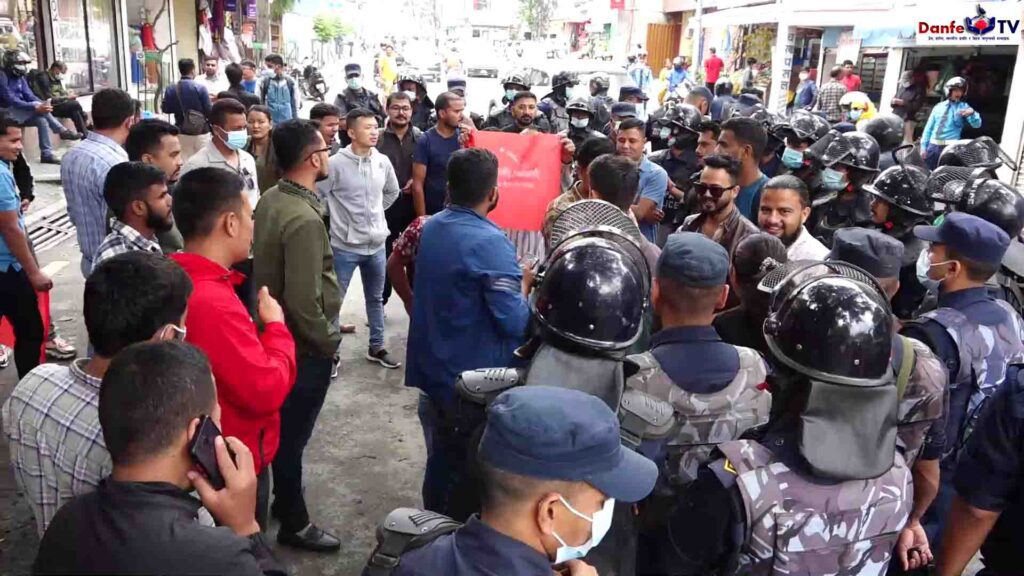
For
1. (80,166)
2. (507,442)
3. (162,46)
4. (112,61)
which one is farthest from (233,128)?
(162,46)

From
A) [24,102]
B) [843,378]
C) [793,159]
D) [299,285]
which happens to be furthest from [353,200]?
[24,102]

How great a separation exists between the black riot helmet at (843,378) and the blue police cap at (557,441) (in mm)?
529

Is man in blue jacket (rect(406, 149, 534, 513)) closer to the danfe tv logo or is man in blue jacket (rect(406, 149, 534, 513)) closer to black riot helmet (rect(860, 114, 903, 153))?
black riot helmet (rect(860, 114, 903, 153))

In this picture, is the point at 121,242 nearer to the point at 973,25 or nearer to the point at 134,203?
the point at 134,203

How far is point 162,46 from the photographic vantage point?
56.1ft

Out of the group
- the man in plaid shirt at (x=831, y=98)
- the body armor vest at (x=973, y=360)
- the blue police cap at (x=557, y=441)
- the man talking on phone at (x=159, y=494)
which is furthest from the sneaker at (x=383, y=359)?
the man in plaid shirt at (x=831, y=98)

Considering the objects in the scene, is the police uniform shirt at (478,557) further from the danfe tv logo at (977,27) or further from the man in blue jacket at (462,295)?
the danfe tv logo at (977,27)

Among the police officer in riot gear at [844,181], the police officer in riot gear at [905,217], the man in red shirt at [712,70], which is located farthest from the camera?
the man in red shirt at [712,70]

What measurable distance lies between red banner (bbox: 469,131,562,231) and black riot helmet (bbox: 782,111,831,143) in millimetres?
2068

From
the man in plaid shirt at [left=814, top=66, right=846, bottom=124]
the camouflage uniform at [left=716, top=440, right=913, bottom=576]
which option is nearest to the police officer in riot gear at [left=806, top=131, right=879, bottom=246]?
the camouflage uniform at [left=716, top=440, right=913, bottom=576]

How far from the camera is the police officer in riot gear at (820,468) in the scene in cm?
165

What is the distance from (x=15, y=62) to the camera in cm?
1004

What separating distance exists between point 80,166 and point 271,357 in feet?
7.52

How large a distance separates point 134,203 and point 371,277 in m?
2.31
